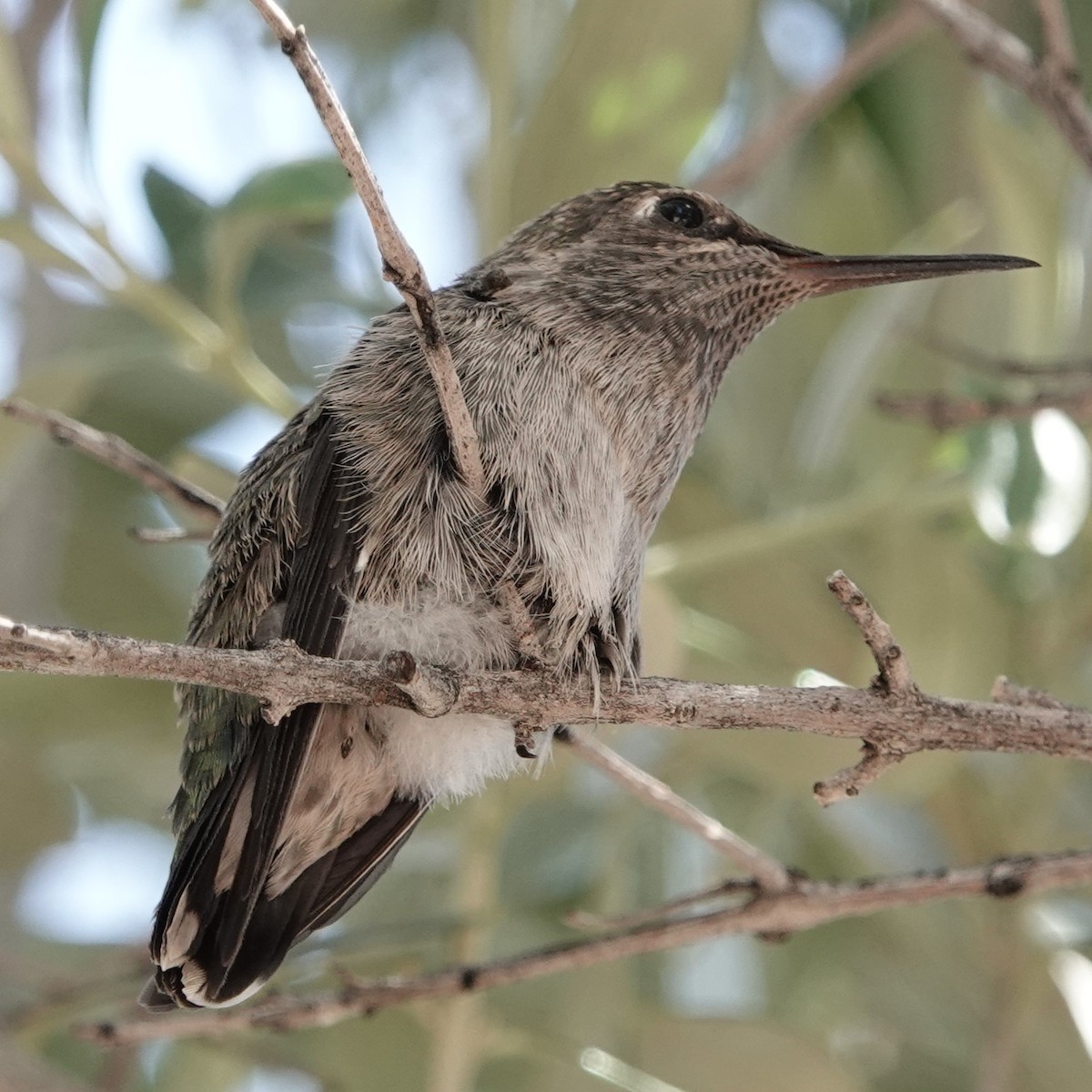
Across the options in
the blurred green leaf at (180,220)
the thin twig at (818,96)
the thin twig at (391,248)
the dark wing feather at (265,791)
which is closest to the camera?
the thin twig at (391,248)

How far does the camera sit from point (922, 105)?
4.05m

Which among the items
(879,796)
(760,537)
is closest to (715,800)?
(879,796)

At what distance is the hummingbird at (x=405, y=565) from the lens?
2.39m

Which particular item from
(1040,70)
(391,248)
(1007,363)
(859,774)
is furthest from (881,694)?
(1040,70)

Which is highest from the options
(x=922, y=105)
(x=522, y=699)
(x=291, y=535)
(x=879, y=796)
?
(x=922, y=105)

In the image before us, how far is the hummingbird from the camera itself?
7.84 feet

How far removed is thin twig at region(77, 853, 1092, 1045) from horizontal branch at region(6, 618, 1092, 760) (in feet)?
1.08

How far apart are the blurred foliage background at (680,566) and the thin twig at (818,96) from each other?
0.24 feet

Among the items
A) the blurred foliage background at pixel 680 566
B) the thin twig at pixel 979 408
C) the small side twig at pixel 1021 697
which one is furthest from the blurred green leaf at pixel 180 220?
the small side twig at pixel 1021 697

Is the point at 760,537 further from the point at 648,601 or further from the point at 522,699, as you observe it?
the point at 522,699

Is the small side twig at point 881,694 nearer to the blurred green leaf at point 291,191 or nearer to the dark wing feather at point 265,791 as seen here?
the dark wing feather at point 265,791

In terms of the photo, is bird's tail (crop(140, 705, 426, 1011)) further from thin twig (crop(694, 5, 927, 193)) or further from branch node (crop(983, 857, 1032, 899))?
thin twig (crop(694, 5, 927, 193))

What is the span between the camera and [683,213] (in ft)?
10.1

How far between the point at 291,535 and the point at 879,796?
163 centimetres
